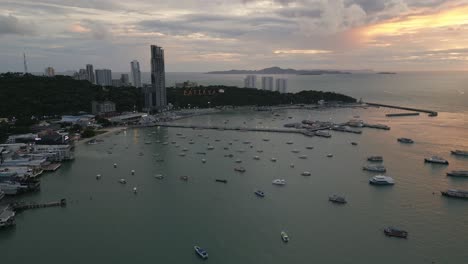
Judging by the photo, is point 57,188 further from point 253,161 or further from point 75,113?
point 75,113

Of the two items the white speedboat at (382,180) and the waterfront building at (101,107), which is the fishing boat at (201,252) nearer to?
the white speedboat at (382,180)

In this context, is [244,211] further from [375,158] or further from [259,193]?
[375,158]

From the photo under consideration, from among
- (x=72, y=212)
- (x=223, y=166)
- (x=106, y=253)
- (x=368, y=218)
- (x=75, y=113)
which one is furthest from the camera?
(x=75, y=113)

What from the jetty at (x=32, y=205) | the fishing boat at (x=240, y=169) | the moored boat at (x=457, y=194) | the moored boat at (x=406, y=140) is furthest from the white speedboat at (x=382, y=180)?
the jetty at (x=32, y=205)

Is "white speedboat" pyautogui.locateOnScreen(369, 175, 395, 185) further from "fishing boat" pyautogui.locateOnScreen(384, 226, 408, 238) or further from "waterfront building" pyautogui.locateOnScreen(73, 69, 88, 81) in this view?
"waterfront building" pyautogui.locateOnScreen(73, 69, 88, 81)

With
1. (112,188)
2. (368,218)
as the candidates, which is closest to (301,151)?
(368,218)

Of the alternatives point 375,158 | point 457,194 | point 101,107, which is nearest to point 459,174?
point 457,194
